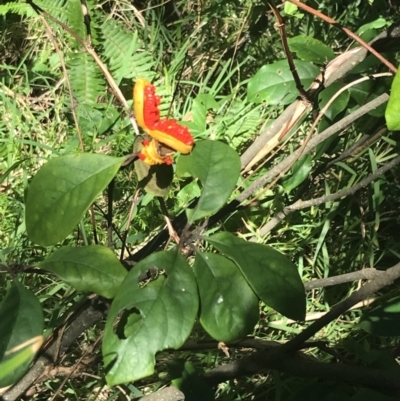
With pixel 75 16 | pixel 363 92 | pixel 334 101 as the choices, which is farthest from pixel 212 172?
pixel 75 16

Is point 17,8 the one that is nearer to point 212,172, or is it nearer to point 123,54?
point 123,54

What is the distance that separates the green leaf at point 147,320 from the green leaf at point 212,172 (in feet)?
0.39

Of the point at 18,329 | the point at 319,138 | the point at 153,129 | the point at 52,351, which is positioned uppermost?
the point at 153,129

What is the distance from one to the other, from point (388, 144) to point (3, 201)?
4.30 feet

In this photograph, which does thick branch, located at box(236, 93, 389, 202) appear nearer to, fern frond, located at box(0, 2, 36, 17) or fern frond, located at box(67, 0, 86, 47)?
fern frond, located at box(67, 0, 86, 47)

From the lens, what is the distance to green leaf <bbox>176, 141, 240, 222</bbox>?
0.81 metres

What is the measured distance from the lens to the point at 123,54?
2035 mm

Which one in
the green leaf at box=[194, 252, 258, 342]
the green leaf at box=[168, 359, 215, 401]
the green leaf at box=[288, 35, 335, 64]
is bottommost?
the green leaf at box=[168, 359, 215, 401]

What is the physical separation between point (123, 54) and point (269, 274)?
4.92 ft

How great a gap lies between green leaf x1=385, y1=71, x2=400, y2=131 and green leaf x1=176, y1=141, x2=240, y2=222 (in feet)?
0.77

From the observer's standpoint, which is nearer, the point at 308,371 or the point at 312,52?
the point at 308,371

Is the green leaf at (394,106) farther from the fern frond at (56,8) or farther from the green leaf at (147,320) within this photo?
the fern frond at (56,8)

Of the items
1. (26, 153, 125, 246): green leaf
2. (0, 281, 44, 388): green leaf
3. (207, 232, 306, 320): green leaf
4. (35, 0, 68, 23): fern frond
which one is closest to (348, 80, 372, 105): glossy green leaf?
(207, 232, 306, 320): green leaf

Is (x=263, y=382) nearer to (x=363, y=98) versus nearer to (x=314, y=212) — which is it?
(x=314, y=212)
